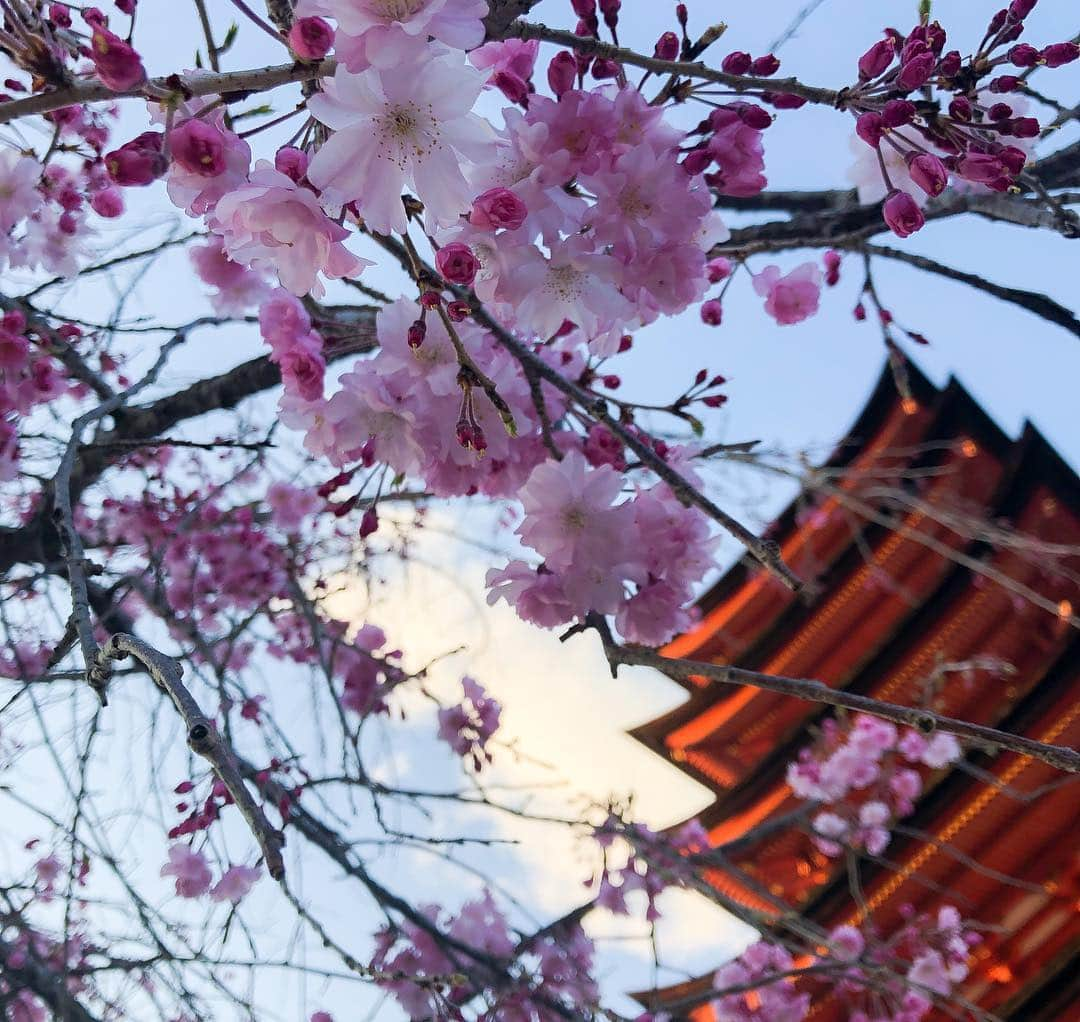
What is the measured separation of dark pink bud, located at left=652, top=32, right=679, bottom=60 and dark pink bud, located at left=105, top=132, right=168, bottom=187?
2.46 feet

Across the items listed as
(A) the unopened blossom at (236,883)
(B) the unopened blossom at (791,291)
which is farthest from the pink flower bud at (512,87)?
(A) the unopened blossom at (236,883)

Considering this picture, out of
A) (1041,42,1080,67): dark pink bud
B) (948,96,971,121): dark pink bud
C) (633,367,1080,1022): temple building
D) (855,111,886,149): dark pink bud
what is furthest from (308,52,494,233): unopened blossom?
(633,367,1080,1022): temple building

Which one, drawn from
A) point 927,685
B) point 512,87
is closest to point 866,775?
point 927,685

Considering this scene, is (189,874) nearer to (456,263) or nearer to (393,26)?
(456,263)

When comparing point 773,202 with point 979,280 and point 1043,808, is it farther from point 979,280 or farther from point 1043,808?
point 1043,808

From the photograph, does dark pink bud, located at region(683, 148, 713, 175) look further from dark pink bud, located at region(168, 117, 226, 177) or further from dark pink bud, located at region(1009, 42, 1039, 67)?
dark pink bud, located at region(168, 117, 226, 177)

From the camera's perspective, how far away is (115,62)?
0.79 meters

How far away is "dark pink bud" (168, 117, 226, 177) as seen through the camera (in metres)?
0.96

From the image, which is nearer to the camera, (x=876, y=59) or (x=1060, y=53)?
(x=876, y=59)

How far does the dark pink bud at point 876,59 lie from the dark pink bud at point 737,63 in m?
0.16

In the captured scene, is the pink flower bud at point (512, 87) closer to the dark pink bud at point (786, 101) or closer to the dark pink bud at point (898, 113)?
the dark pink bud at point (786, 101)

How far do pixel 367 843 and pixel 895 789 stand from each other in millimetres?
4361

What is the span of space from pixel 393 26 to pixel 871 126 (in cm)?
61

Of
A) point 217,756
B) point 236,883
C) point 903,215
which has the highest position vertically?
point 236,883
